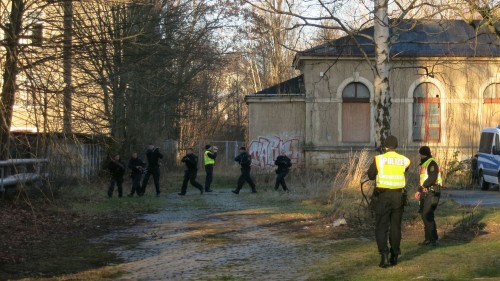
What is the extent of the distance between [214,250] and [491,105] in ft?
86.5

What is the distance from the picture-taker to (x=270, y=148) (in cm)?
3544

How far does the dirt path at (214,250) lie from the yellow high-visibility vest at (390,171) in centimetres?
164

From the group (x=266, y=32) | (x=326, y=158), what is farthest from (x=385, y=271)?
(x=326, y=158)

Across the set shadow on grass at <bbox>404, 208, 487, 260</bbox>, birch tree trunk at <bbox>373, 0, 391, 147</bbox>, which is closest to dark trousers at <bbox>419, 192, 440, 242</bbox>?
shadow on grass at <bbox>404, 208, 487, 260</bbox>

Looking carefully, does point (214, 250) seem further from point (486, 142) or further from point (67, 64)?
point (486, 142)

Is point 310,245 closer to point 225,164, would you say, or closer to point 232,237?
point 232,237

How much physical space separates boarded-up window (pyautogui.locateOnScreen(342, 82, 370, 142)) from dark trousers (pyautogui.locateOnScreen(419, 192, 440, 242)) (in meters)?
23.3

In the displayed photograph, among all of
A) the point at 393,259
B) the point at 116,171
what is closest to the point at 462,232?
the point at 393,259

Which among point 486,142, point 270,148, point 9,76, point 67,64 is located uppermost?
point 67,64

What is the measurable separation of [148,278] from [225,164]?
33619 mm


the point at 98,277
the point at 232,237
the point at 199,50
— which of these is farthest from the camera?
the point at 199,50

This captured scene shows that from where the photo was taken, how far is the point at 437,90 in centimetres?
3500

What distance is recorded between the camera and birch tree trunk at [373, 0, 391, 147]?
17.0m

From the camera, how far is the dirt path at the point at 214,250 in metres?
9.54
